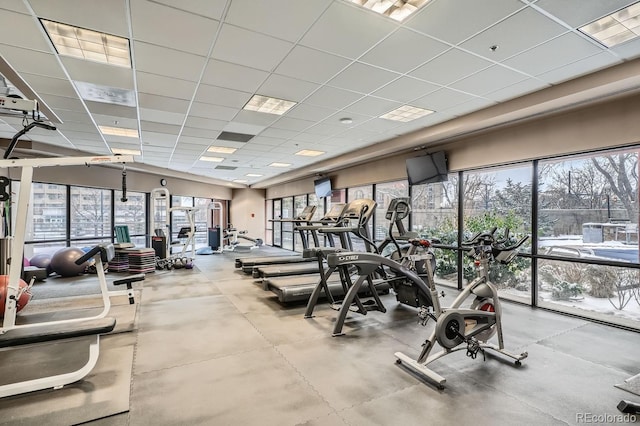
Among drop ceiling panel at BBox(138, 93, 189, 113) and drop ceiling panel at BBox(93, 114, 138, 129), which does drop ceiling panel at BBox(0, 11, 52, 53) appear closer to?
drop ceiling panel at BBox(138, 93, 189, 113)

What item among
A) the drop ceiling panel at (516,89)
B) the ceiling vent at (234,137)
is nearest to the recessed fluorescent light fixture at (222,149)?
the ceiling vent at (234,137)

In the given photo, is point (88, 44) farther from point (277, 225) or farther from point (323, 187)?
point (277, 225)

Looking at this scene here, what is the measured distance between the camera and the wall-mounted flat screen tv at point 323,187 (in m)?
10.0

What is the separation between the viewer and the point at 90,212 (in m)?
9.39

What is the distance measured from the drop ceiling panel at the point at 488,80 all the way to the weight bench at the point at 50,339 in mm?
4661

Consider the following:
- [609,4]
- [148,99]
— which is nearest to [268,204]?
[148,99]

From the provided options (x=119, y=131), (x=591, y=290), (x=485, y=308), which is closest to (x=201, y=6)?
(x=485, y=308)

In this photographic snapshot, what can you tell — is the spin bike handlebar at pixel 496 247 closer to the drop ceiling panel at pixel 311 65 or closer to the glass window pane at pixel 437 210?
the drop ceiling panel at pixel 311 65

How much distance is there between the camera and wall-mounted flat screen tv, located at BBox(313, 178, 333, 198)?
1002 centimetres

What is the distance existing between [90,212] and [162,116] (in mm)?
6166

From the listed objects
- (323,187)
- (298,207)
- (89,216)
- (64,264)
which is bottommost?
(64,264)

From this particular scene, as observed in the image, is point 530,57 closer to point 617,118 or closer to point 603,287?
point 617,118

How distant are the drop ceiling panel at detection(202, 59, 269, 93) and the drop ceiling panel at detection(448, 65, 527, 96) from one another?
→ 96.6 inches

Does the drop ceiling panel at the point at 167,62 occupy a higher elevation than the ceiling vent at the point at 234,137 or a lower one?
higher
